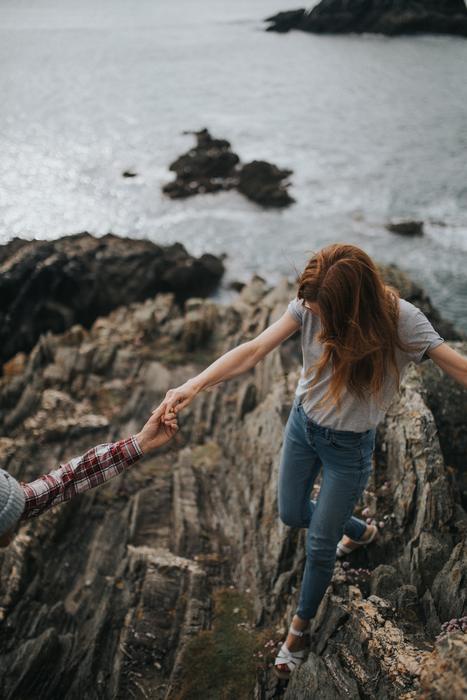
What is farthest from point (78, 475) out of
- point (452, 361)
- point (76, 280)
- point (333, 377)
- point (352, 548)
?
point (76, 280)

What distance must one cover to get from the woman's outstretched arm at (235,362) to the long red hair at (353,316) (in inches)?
18.6

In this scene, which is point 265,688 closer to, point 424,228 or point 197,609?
point 197,609

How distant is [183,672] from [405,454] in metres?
3.70

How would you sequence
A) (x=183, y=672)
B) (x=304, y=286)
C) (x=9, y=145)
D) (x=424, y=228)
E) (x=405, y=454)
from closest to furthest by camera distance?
(x=304, y=286)
(x=183, y=672)
(x=405, y=454)
(x=424, y=228)
(x=9, y=145)

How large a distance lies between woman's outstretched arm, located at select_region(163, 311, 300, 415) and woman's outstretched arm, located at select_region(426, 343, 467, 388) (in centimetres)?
122

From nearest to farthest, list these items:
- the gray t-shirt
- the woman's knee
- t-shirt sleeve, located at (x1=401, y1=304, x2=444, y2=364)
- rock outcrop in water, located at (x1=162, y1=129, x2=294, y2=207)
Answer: t-shirt sleeve, located at (x1=401, y1=304, x2=444, y2=364) → the gray t-shirt → the woman's knee → rock outcrop in water, located at (x1=162, y1=129, x2=294, y2=207)

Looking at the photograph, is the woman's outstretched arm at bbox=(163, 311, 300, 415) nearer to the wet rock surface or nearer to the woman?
the woman

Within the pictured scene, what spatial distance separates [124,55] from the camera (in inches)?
2525

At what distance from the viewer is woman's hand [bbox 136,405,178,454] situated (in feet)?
17.3

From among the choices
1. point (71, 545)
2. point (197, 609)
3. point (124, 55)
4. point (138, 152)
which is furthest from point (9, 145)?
point (197, 609)

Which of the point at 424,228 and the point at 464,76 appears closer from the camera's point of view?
the point at 424,228

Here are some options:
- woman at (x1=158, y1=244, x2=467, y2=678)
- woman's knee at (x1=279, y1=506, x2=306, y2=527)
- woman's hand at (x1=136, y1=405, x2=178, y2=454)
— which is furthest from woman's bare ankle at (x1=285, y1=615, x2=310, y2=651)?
woman's hand at (x1=136, y1=405, x2=178, y2=454)

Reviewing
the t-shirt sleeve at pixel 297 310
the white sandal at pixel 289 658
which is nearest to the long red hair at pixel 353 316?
the t-shirt sleeve at pixel 297 310

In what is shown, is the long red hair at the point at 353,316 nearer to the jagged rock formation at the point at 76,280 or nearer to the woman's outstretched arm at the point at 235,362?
the woman's outstretched arm at the point at 235,362
